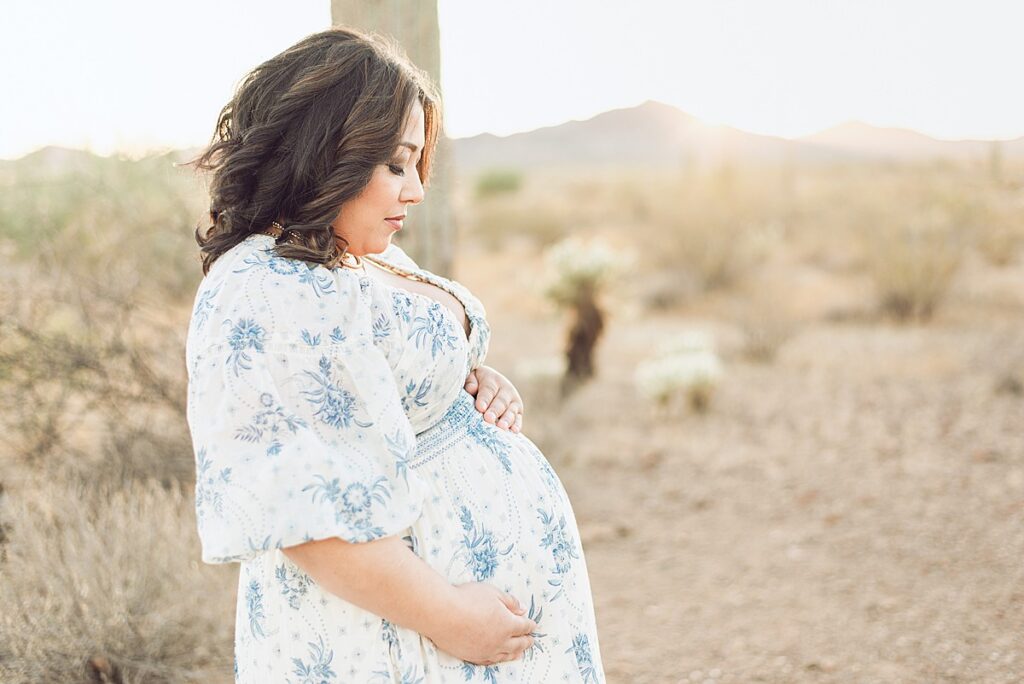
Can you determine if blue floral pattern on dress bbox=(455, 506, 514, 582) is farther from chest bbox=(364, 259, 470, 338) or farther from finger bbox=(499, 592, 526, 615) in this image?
chest bbox=(364, 259, 470, 338)

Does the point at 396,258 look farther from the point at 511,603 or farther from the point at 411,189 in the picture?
the point at 511,603

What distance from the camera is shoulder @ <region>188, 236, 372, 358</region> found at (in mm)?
1342

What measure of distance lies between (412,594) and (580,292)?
6754mm

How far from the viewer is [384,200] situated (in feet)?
5.04

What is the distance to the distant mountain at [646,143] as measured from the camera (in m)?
82.7

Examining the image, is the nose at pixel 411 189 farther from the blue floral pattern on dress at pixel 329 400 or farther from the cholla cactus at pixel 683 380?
the cholla cactus at pixel 683 380

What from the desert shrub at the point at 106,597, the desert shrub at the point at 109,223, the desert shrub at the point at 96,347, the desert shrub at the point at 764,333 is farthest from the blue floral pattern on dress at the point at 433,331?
the desert shrub at the point at 764,333

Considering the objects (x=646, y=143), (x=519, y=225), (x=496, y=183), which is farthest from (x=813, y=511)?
(x=646, y=143)

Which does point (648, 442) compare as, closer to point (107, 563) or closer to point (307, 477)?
point (107, 563)

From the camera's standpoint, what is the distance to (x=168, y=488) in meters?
4.66

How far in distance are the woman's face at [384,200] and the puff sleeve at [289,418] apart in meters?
0.14

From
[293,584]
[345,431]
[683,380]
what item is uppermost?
[345,431]

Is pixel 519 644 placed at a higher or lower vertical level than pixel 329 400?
lower

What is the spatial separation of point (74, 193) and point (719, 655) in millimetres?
4768
